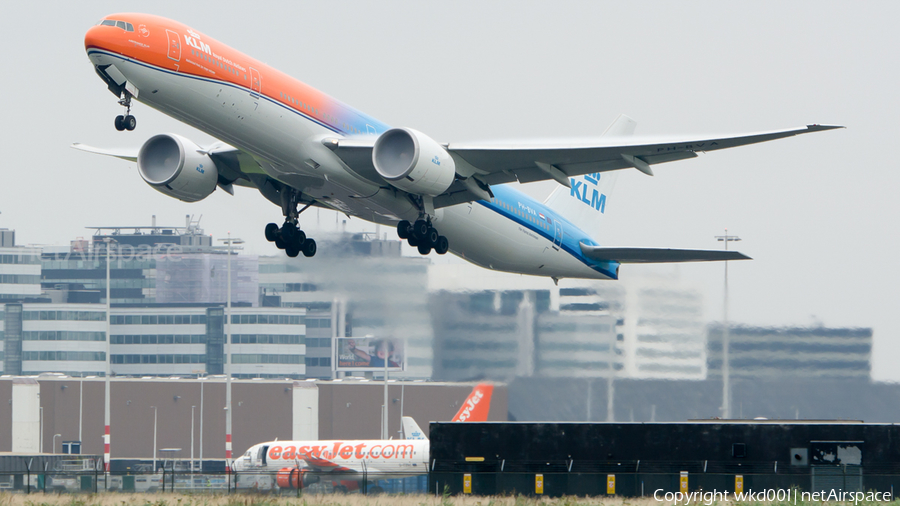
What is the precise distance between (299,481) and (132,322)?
3348 inches

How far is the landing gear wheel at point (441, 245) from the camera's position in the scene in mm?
30719

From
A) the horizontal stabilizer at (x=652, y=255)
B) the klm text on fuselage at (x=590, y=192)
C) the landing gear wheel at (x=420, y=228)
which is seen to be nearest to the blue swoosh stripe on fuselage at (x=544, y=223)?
the horizontal stabilizer at (x=652, y=255)

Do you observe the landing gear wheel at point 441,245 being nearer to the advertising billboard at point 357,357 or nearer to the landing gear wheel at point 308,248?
the landing gear wheel at point 308,248

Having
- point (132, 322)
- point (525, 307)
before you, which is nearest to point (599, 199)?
point (525, 307)

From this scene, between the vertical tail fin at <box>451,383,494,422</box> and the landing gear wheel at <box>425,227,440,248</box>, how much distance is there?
13420mm

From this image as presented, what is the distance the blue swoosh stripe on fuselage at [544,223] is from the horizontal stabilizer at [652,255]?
0.31 metres

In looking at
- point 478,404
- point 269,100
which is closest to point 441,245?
point 269,100

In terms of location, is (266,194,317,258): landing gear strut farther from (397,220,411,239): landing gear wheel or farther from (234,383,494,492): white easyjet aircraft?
(234,383,494,492): white easyjet aircraft

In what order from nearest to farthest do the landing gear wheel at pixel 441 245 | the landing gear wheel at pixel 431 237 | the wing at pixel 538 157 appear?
the wing at pixel 538 157
the landing gear wheel at pixel 431 237
the landing gear wheel at pixel 441 245

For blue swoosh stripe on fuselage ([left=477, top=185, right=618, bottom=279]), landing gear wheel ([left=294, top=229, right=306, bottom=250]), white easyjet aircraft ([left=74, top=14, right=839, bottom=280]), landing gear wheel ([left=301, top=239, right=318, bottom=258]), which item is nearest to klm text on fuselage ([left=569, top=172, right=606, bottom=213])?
blue swoosh stripe on fuselage ([left=477, top=185, right=618, bottom=279])

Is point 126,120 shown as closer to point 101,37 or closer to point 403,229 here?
point 101,37

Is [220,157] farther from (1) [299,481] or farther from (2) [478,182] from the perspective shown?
(1) [299,481]

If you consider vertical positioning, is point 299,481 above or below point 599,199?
below

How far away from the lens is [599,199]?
39.3m
